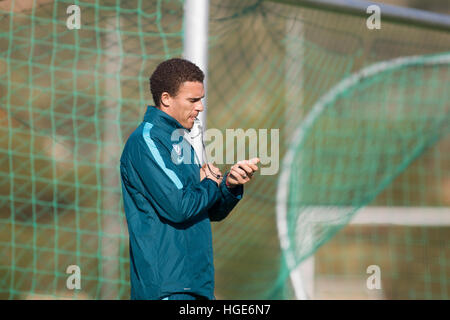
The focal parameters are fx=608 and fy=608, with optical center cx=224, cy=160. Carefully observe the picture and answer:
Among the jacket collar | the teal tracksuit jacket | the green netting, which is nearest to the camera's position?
the teal tracksuit jacket

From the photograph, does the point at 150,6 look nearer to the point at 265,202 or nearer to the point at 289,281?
the point at 265,202

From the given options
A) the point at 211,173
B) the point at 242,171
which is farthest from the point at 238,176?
the point at 211,173

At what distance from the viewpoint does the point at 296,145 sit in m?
3.85

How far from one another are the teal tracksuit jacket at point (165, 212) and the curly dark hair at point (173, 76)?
0.08m

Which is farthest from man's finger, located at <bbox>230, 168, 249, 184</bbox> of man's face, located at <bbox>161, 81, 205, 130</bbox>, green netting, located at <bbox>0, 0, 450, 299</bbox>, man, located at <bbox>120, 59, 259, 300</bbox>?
green netting, located at <bbox>0, 0, 450, 299</bbox>

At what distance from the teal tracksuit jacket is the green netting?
47.1 inches

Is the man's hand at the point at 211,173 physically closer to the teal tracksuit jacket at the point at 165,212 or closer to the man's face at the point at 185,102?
the teal tracksuit jacket at the point at 165,212

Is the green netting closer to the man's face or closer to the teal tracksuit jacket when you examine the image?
the man's face

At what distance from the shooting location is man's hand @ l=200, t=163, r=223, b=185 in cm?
196

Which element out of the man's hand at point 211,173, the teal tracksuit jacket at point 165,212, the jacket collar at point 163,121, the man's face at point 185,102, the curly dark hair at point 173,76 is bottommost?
the teal tracksuit jacket at point 165,212

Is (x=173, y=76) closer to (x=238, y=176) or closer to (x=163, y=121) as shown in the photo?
(x=163, y=121)

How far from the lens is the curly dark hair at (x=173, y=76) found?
194 centimetres

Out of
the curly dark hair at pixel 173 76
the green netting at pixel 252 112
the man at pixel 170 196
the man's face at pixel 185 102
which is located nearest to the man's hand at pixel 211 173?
the man at pixel 170 196
